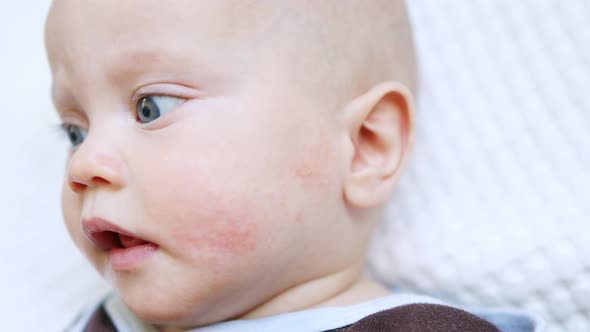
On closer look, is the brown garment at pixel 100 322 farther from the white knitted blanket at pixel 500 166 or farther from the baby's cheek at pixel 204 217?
the white knitted blanket at pixel 500 166

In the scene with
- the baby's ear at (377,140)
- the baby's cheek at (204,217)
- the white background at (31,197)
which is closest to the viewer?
the baby's cheek at (204,217)

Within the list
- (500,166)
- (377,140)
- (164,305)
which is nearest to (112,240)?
(164,305)

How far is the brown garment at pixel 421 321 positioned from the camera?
0.90 metres

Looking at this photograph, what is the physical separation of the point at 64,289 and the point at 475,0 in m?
0.86

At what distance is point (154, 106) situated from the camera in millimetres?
904

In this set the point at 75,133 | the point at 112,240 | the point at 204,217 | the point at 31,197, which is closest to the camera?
the point at 204,217

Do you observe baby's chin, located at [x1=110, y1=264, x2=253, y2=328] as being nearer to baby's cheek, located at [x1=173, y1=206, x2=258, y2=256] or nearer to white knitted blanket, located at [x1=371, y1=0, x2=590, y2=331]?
baby's cheek, located at [x1=173, y1=206, x2=258, y2=256]

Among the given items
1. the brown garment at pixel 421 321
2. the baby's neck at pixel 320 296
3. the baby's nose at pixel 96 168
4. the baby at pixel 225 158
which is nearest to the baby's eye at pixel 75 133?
the baby at pixel 225 158

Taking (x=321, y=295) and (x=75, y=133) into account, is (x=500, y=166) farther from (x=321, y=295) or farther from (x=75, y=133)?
(x=75, y=133)

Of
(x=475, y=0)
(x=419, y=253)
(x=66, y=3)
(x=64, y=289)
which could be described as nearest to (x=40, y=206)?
(x=64, y=289)

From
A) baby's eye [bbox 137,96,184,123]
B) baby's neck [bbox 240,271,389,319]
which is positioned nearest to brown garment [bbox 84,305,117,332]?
baby's neck [bbox 240,271,389,319]

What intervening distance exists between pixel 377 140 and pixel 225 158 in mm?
257

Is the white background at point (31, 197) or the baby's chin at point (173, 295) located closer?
the baby's chin at point (173, 295)

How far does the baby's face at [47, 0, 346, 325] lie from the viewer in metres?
0.86
